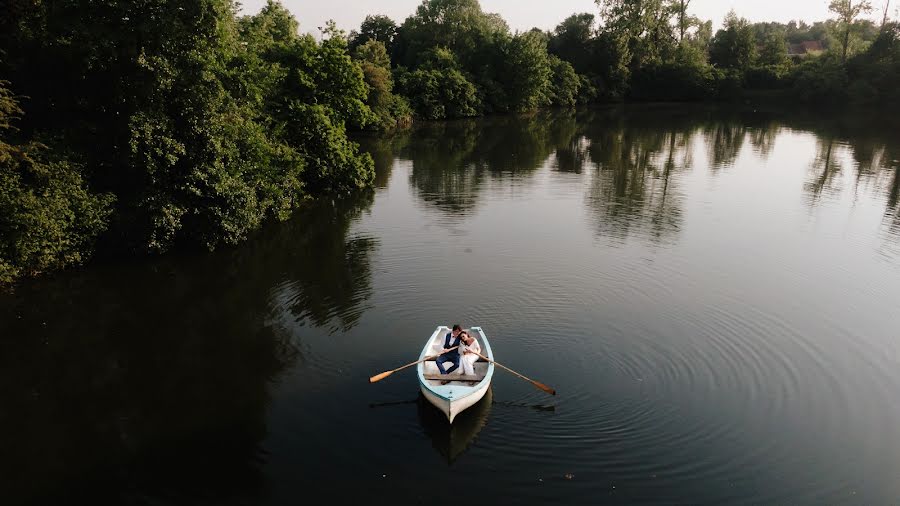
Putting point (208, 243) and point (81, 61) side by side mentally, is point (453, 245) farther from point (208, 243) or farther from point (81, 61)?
point (81, 61)

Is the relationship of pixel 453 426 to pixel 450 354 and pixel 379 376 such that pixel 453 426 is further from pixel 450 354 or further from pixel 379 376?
pixel 379 376

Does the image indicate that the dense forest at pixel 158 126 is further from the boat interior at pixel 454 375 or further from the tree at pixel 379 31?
the tree at pixel 379 31

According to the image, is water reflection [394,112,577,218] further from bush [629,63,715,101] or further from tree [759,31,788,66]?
tree [759,31,788,66]

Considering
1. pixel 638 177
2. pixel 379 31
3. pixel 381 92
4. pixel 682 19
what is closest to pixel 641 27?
pixel 682 19

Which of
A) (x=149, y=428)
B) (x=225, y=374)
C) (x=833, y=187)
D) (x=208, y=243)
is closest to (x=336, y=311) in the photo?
(x=225, y=374)

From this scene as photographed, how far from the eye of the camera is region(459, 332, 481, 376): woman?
13562 mm

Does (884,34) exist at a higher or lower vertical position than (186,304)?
higher

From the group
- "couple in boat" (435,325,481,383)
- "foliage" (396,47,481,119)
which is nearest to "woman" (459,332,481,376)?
"couple in boat" (435,325,481,383)

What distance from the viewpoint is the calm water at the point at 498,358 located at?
11.5 metres

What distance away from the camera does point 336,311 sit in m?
18.6

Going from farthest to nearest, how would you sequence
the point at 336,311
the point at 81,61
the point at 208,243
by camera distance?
1. the point at 208,243
2. the point at 81,61
3. the point at 336,311

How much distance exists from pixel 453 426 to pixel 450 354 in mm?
2057

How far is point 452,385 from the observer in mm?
12945

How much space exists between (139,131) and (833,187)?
37.6 m
